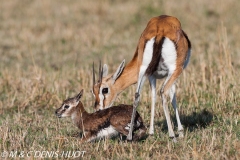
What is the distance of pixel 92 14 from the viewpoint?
16.6m

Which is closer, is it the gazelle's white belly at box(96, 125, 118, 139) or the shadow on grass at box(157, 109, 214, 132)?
the gazelle's white belly at box(96, 125, 118, 139)

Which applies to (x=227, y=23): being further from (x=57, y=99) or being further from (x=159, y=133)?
(x=159, y=133)

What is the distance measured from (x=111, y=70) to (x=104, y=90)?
3381mm

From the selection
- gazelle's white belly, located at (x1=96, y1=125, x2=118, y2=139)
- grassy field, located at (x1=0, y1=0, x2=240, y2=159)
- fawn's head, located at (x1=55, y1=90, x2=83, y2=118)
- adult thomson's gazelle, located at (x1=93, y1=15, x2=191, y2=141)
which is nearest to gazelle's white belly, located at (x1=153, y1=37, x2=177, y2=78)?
adult thomson's gazelle, located at (x1=93, y1=15, x2=191, y2=141)

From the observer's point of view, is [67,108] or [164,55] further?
[67,108]

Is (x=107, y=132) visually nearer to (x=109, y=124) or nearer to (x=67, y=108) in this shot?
(x=109, y=124)

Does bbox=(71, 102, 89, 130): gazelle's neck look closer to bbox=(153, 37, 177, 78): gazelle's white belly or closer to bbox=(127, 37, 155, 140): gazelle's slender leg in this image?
bbox=(127, 37, 155, 140): gazelle's slender leg

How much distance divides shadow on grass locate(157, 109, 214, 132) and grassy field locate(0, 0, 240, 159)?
0.01 m

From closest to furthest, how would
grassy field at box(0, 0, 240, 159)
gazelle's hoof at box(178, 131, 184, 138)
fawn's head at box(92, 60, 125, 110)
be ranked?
1. grassy field at box(0, 0, 240, 159)
2. gazelle's hoof at box(178, 131, 184, 138)
3. fawn's head at box(92, 60, 125, 110)

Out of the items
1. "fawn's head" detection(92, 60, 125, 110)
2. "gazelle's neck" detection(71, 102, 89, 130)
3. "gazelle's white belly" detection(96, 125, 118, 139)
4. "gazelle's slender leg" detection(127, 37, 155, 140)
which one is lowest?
"gazelle's white belly" detection(96, 125, 118, 139)

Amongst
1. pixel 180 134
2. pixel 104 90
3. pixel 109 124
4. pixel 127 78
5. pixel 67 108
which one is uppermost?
pixel 127 78

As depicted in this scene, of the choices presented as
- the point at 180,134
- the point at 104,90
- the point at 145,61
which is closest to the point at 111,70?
the point at 104,90

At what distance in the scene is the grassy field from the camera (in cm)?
621

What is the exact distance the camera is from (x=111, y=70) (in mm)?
11203
